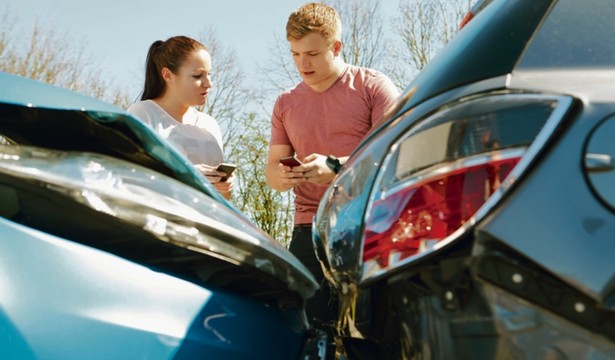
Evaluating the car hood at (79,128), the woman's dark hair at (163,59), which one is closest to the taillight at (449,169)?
the car hood at (79,128)

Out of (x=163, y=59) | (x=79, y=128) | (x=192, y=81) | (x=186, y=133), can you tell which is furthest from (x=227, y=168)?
(x=79, y=128)

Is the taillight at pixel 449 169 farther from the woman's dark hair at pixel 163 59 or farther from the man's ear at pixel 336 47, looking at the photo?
the woman's dark hair at pixel 163 59

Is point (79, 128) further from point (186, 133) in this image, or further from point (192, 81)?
point (192, 81)

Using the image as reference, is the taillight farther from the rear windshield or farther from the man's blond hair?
the man's blond hair

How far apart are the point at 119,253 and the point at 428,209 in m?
0.50

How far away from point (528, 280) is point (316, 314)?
73.9 inches

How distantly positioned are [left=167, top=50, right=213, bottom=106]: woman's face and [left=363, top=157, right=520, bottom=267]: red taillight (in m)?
2.47

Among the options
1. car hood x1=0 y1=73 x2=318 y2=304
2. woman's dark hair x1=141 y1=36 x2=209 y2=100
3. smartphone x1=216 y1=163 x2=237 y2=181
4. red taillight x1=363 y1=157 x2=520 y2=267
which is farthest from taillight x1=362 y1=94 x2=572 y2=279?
woman's dark hair x1=141 y1=36 x2=209 y2=100

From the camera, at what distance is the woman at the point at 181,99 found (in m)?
3.30

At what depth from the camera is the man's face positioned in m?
3.21

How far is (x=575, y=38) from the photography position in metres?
1.12

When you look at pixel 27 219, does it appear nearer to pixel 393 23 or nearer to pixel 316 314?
pixel 316 314

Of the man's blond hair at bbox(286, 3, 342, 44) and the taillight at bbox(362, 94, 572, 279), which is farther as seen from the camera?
the man's blond hair at bbox(286, 3, 342, 44)

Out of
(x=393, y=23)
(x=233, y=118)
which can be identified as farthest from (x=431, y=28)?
(x=233, y=118)
